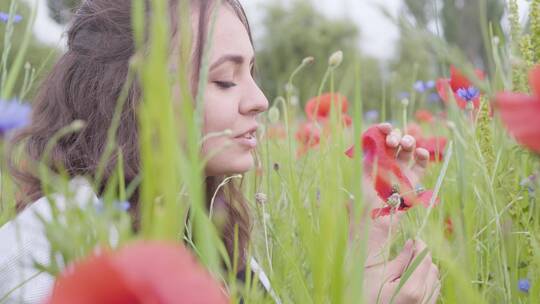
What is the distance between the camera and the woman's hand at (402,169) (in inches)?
37.5

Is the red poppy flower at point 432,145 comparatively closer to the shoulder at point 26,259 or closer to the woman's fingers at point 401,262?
the woman's fingers at point 401,262

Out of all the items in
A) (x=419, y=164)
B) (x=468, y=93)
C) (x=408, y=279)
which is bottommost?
(x=408, y=279)

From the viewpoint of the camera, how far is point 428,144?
1.21 metres

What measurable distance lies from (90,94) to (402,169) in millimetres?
466


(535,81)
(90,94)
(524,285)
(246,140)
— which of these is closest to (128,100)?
(90,94)

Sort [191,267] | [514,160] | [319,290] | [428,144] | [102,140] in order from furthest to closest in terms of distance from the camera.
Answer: [428,144]
[102,140]
[514,160]
[319,290]
[191,267]

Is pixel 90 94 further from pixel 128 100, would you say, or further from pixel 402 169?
pixel 402 169

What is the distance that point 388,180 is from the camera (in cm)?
84

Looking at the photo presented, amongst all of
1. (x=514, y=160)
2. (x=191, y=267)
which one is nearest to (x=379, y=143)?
(x=514, y=160)

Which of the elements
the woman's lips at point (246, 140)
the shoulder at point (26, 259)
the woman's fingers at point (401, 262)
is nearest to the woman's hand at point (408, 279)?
the woman's fingers at point (401, 262)

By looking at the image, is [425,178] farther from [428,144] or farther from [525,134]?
[525,134]

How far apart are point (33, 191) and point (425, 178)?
637mm

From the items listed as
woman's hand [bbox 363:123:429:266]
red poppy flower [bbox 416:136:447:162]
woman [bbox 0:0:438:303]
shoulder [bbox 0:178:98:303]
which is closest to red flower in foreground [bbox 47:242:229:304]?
shoulder [bbox 0:178:98:303]

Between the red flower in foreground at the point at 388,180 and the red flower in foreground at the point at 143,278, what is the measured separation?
0.48 metres
